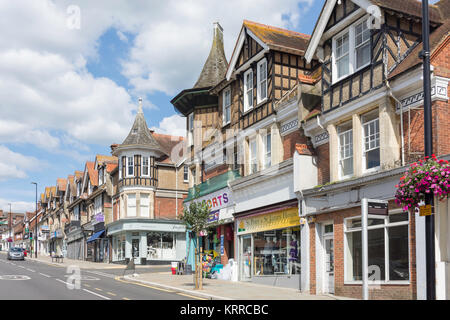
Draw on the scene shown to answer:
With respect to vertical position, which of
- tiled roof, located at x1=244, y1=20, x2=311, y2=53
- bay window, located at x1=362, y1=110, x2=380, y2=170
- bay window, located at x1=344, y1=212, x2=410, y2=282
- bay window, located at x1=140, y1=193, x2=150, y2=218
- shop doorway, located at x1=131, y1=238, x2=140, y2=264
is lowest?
shop doorway, located at x1=131, y1=238, x2=140, y2=264

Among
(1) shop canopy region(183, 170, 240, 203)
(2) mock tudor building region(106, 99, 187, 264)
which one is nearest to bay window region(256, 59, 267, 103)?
(1) shop canopy region(183, 170, 240, 203)

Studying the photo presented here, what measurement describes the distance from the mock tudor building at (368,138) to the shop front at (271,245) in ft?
3.91

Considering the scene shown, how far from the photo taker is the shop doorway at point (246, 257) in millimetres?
24445

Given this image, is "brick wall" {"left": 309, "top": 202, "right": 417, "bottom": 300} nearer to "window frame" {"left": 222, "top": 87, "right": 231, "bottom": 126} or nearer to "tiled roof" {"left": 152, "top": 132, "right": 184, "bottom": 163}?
"window frame" {"left": 222, "top": 87, "right": 231, "bottom": 126}

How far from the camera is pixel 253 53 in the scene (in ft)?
81.2

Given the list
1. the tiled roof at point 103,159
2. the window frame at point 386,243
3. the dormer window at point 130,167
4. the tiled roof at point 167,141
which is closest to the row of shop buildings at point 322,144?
the window frame at point 386,243

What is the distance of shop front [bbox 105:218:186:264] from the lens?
4569cm

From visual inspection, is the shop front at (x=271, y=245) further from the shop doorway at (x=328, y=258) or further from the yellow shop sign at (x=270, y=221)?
the shop doorway at (x=328, y=258)

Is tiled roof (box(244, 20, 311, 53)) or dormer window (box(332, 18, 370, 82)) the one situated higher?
tiled roof (box(244, 20, 311, 53))

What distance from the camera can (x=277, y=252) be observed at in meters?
22.1

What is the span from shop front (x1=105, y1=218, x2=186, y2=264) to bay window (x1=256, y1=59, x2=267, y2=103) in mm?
23823

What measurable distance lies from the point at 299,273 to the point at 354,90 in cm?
745

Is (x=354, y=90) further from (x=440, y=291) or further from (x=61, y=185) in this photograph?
(x=61, y=185)

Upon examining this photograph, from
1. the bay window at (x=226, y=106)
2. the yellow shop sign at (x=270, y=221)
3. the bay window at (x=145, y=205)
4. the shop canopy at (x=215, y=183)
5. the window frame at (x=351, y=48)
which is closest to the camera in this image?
the window frame at (x=351, y=48)
